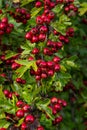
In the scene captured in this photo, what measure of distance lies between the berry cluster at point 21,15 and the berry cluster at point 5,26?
37 centimetres

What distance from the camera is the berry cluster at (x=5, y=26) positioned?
4500 mm

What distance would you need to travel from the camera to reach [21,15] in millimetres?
4996

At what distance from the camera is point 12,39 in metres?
4.86

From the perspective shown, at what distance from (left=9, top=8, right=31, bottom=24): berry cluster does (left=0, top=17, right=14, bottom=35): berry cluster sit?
372 mm

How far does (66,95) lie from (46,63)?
114 inches

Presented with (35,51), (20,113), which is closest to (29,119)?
(20,113)

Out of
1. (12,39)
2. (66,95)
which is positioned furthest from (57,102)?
(66,95)

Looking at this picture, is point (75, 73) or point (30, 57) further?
point (75, 73)

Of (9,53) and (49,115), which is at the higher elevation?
(9,53)

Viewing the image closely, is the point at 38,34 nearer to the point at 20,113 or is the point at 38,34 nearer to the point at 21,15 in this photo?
the point at 20,113

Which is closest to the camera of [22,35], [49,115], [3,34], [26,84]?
[49,115]

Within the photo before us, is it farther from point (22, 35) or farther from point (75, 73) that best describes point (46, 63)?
point (75, 73)

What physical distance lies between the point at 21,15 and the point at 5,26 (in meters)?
0.53

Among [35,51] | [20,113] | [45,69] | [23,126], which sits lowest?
[23,126]
